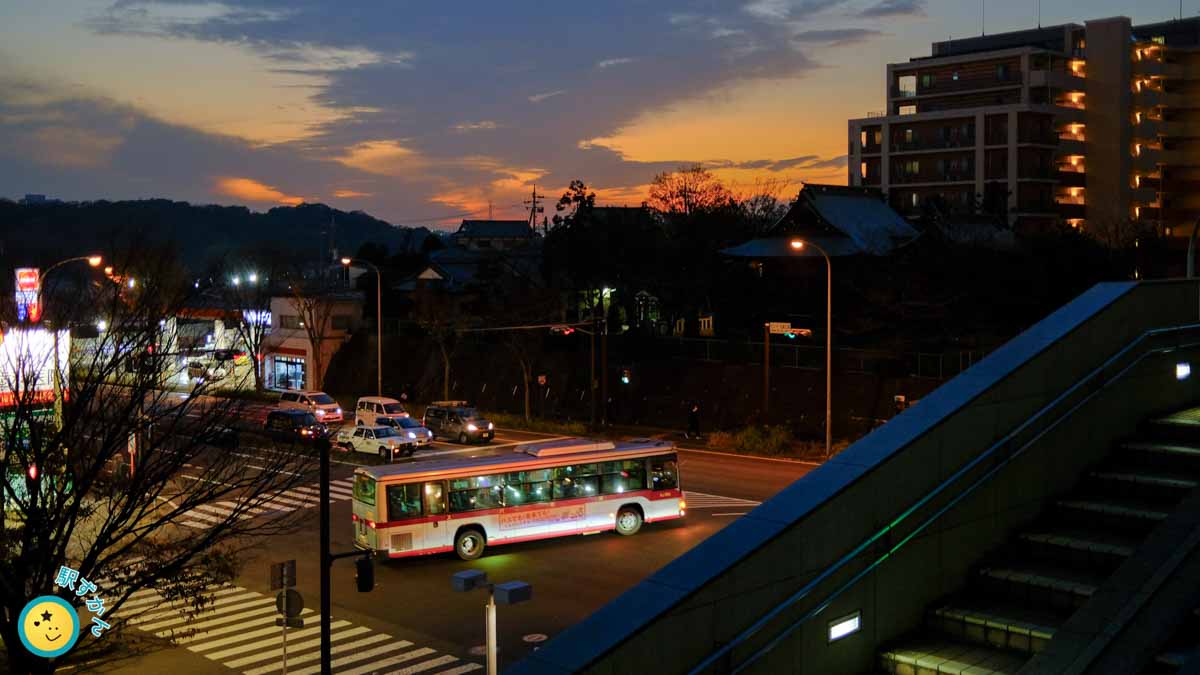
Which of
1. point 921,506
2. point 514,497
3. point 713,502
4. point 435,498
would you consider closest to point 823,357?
point 713,502

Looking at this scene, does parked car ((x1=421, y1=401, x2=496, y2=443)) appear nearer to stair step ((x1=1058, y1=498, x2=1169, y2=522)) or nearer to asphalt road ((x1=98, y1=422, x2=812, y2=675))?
asphalt road ((x1=98, y1=422, x2=812, y2=675))

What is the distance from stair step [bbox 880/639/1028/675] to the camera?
741 centimetres

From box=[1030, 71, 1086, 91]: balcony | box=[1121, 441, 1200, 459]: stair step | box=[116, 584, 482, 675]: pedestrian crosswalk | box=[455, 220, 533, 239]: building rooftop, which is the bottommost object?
box=[116, 584, 482, 675]: pedestrian crosswalk

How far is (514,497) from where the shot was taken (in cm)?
2425

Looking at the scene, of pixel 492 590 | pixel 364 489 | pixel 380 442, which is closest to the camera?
pixel 492 590

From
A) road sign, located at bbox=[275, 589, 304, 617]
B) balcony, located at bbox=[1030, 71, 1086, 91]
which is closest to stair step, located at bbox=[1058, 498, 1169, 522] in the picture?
road sign, located at bbox=[275, 589, 304, 617]

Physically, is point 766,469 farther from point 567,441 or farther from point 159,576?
point 159,576

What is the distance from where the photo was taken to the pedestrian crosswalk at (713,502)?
28641 millimetres

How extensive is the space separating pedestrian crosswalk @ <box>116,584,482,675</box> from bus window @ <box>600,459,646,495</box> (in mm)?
7874

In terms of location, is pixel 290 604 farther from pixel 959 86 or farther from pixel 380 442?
pixel 959 86

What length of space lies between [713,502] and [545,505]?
6.41m

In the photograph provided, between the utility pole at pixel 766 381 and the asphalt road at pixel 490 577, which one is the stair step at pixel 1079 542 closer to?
the asphalt road at pixel 490 577

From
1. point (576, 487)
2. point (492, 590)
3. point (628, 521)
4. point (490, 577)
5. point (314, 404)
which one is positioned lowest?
point (490, 577)

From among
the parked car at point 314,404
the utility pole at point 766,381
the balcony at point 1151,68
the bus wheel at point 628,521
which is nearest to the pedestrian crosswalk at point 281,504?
the bus wheel at point 628,521
